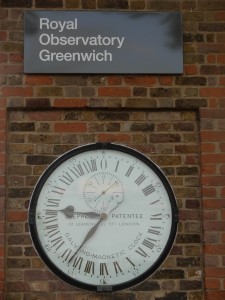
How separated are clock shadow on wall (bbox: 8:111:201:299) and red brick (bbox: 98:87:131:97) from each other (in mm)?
155

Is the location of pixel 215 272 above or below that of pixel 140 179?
below

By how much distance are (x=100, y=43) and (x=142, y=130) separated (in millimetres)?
701

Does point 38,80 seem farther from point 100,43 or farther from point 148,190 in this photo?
point 148,190

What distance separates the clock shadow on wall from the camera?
413 cm

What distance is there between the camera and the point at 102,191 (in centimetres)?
422

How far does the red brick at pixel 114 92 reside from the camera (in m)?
4.34

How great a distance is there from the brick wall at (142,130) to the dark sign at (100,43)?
0.24ft

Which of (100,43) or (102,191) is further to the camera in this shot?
(100,43)

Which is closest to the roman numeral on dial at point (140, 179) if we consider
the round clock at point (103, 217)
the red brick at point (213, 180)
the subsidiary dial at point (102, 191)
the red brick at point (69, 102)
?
the round clock at point (103, 217)

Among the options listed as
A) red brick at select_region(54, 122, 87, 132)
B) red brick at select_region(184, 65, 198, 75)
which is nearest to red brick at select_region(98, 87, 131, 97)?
red brick at select_region(54, 122, 87, 132)

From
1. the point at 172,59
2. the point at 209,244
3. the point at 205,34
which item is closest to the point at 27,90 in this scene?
the point at 172,59

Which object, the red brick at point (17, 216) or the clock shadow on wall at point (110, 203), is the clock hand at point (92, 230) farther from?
the red brick at point (17, 216)

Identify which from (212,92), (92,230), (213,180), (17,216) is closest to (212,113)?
(212,92)

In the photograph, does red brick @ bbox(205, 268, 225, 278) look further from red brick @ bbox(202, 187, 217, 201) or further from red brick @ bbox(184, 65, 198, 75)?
red brick @ bbox(184, 65, 198, 75)
